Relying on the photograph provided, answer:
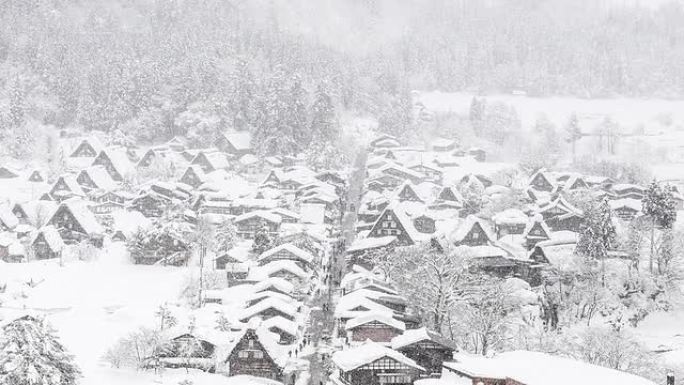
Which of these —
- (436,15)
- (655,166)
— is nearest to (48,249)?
(655,166)

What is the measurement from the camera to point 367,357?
28.8 metres

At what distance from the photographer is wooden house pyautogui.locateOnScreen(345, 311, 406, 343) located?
33.6 m

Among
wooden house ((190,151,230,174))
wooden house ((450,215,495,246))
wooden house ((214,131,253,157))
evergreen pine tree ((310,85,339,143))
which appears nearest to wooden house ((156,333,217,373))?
wooden house ((450,215,495,246))

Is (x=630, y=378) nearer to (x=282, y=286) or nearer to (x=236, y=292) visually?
(x=282, y=286)

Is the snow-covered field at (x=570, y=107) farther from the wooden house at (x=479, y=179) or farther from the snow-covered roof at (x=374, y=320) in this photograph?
the snow-covered roof at (x=374, y=320)

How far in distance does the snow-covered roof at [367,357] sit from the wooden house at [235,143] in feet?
152

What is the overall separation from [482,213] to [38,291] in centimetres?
3085

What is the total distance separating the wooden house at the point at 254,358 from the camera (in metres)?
31.2

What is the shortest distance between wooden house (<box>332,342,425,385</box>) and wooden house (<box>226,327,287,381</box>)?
3364 mm

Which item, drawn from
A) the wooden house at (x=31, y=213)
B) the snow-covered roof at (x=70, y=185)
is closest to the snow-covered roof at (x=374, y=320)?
the wooden house at (x=31, y=213)

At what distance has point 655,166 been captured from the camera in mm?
77375

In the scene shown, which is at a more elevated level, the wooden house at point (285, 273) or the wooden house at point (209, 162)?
the wooden house at point (209, 162)

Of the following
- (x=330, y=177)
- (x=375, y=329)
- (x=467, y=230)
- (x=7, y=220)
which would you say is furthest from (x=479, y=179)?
(x=7, y=220)

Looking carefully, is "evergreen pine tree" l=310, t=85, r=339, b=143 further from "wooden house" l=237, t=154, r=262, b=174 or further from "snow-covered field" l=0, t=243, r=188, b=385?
"snow-covered field" l=0, t=243, r=188, b=385
